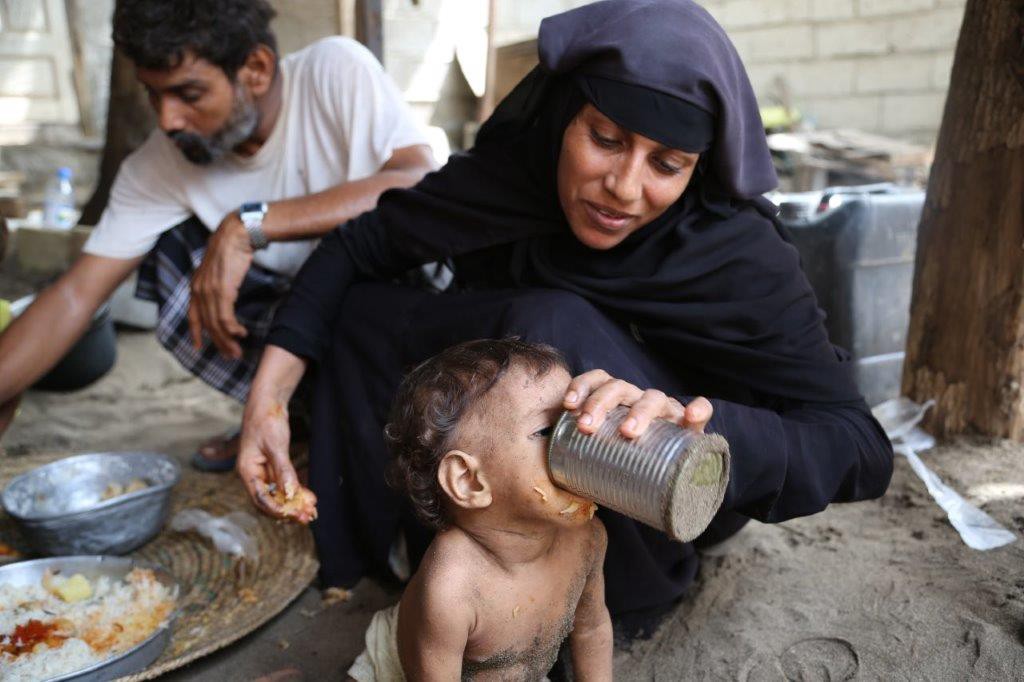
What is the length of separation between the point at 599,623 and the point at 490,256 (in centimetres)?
90

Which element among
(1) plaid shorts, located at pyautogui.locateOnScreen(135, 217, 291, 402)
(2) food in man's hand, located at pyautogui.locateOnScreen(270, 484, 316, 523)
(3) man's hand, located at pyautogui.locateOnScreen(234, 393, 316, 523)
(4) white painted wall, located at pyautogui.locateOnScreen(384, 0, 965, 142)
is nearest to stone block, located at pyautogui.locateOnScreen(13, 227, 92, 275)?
(1) plaid shorts, located at pyautogui.locateOnScreen(135, 217, 291, 402)

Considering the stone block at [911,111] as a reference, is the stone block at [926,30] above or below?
above

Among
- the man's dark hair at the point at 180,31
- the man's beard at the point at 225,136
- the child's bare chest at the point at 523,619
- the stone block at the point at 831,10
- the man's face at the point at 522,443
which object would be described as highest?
the stone block at the point at 831,10

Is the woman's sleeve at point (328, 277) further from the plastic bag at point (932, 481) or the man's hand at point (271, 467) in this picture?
the plastic bag at point (932, 481)

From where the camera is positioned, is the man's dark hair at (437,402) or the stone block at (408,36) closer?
the man's dark hair at (437,402)

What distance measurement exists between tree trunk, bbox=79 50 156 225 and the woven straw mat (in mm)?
2834

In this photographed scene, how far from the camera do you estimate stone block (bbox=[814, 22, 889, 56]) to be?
8.03 metres

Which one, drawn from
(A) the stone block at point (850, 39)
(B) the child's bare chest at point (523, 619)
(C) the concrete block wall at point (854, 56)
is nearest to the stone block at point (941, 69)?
(C) the concrete block wall at point (854, 56)

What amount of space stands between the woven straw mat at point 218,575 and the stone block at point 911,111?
7379 millimetres

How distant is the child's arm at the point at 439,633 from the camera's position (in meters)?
1.42

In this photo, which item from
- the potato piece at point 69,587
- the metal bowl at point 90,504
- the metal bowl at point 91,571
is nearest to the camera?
the metal bowl at point 91,571

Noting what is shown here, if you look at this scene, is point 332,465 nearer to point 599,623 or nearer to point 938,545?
point 599,623

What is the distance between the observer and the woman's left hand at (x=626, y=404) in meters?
1.15

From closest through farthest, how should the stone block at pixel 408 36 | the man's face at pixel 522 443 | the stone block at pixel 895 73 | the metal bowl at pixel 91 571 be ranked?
the man's face at pixel 522 443
the metal bowl at pixel 91 571
the stone block at pixel 408 36
the stone block at pixel 895 73
